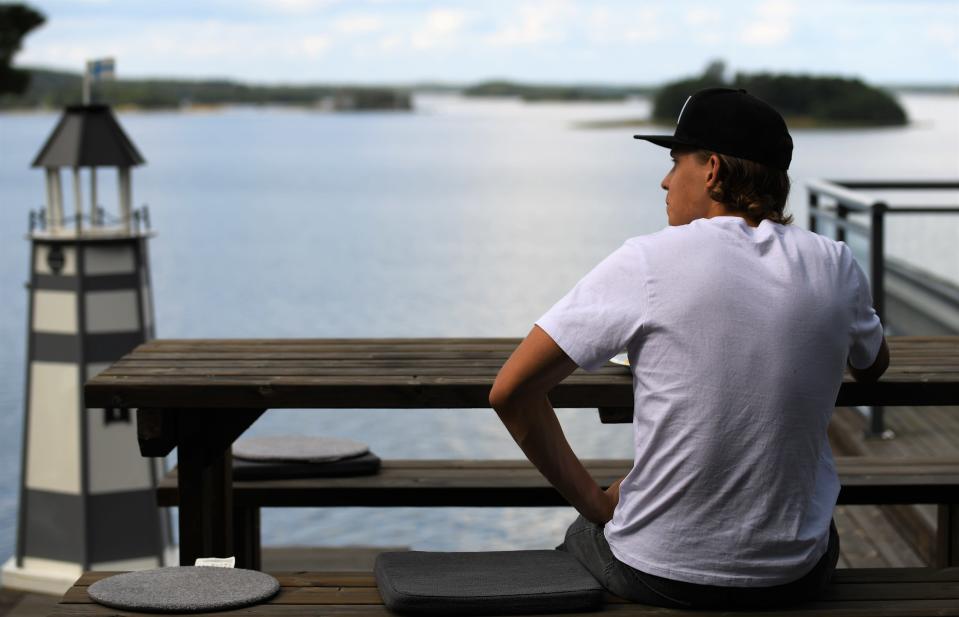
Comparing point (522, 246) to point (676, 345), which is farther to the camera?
point (522, 246)

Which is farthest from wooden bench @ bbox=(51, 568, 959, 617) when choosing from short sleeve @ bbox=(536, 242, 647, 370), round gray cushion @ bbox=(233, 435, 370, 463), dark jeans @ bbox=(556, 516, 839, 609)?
round gray cushion @ bbox=(233, 435, 370, 463)

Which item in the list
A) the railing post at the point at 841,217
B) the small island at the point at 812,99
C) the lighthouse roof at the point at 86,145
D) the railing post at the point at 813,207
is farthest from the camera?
the small island at the point at 812,99

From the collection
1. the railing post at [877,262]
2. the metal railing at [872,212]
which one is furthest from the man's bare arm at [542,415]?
the metal railing at [872,212]

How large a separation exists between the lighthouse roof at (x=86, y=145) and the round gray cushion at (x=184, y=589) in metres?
9.44

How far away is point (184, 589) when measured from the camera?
233 centimetres

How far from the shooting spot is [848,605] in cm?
227

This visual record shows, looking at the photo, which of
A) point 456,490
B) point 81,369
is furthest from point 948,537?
point 81,369

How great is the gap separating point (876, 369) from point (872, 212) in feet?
10.6

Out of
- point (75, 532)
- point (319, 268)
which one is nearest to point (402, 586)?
point (75, 532)

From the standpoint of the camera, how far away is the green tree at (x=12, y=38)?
122ft

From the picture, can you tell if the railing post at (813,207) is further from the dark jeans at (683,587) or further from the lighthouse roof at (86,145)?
the lighthouse roof at (86,145)

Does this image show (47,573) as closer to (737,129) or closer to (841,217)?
(841,217)

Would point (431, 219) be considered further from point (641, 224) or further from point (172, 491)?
point (172, 491)

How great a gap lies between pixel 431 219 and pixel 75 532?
40862 millimetres
